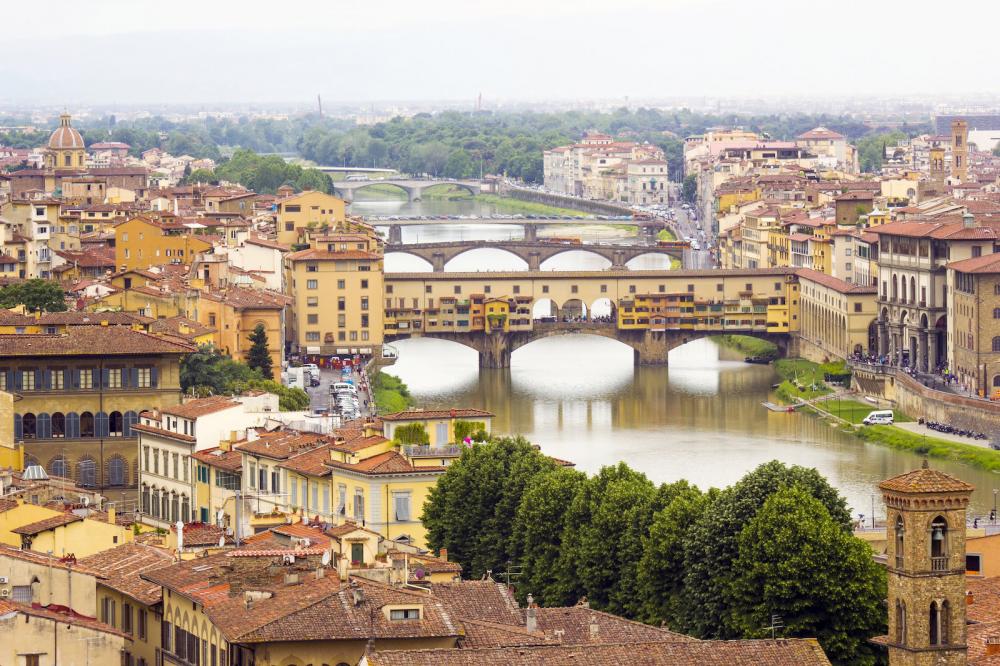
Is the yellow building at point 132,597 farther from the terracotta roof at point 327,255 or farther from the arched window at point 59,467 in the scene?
the terracotta roof at point 327,255

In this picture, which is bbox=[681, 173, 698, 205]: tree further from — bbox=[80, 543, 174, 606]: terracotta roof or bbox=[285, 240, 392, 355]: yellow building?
bbox=[80, 543, 174, 606]: terracotta roof

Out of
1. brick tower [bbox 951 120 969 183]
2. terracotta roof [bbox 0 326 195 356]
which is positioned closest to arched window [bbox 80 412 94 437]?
terracotta roof [bbox 0 326 195 356]

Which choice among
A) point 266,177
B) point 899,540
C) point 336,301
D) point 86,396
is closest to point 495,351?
point 336,301

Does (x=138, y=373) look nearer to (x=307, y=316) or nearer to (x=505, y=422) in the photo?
(x=505, y=422)

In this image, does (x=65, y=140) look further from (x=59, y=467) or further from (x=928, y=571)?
(x=928, y=571)

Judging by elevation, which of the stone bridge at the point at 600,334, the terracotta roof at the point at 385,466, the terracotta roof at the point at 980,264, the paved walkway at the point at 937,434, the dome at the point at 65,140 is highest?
the dome at the point at 65,140

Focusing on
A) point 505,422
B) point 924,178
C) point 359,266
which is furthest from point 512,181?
point 505,422

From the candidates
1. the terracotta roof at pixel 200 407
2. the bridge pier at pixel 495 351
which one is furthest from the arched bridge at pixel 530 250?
the terracotta roof at pixel 200 407

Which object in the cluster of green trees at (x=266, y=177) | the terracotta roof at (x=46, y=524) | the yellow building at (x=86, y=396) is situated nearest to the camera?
the terracotta roof at (x=46, y=524)
